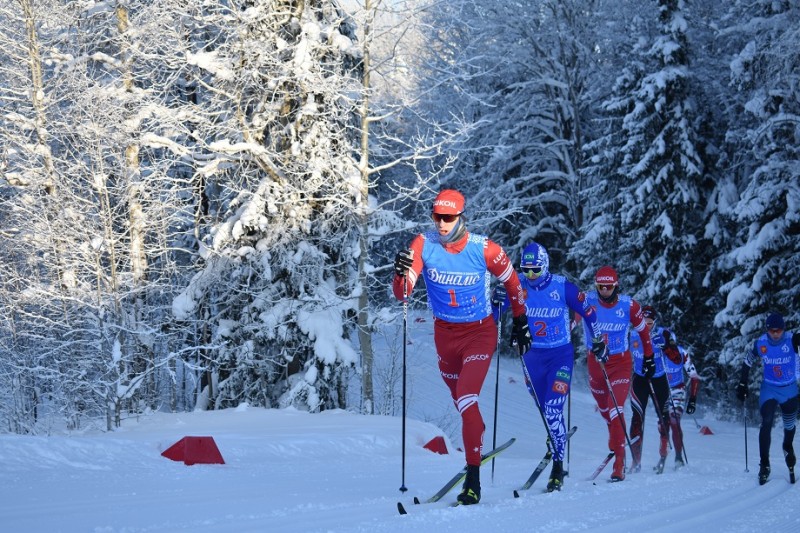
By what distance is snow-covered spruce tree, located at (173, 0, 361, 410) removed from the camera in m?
16.1

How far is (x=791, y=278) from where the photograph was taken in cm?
2053

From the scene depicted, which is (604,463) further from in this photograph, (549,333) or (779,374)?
(779,374)

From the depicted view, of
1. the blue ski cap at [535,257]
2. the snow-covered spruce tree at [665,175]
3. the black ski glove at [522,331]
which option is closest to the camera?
the black ski glove at [522,331]

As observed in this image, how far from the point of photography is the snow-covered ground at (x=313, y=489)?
5641 mm

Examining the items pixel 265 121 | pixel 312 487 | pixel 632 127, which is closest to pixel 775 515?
pixel 312 487

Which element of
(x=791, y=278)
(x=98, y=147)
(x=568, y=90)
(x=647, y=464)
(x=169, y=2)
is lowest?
(x=647, y=464)

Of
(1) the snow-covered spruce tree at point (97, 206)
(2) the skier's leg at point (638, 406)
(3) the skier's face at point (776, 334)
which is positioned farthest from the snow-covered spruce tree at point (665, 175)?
(3) the skier's face at point (776, 334)

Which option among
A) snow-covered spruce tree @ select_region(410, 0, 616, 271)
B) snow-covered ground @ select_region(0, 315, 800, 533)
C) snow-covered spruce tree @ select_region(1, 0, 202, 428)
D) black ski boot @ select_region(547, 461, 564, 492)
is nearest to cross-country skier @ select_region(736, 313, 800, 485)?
snow-covered ground @ select_region(0, 315, 800, 533)

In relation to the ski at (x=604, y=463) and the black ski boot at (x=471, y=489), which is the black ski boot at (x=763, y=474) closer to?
the ski at (x=604, y=463)

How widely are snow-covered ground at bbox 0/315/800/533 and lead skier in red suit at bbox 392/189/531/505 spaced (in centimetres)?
93

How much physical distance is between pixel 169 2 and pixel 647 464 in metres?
11.6

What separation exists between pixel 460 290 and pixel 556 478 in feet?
6.73

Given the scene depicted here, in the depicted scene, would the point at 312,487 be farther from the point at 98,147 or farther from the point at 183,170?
the point at 183,170

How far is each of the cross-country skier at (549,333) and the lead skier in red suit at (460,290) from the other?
138 cm
